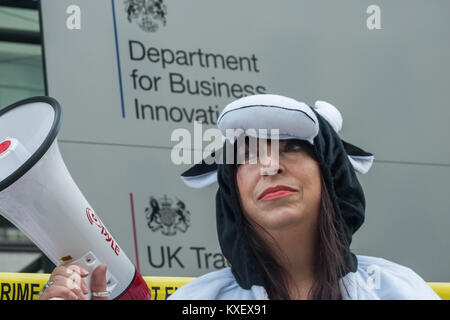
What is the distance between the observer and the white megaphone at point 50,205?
182 centimetres

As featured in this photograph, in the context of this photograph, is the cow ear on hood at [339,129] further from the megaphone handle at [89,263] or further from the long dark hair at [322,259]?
the megaphone handle at [89,263]

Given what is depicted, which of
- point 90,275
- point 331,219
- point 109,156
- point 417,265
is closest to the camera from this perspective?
point 90,275

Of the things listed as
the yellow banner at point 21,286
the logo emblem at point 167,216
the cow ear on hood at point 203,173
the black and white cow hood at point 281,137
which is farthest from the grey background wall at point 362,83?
the black and white cow hood at point 281,137

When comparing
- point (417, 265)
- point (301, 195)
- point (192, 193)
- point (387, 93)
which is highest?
point (301, 195)

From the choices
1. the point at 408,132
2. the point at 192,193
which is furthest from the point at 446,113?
the point at 192,193

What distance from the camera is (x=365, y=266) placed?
212 cm

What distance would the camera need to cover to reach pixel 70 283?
183 centimetres

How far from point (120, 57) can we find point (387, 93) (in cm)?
147

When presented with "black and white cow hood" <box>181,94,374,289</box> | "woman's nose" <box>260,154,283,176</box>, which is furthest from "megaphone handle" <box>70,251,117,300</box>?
"woman's nose" <box>260,154,283,176</box>

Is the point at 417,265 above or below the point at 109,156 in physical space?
below

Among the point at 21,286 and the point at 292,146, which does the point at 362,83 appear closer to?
the point at 292,146

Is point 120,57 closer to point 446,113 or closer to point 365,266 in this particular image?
point 446,113

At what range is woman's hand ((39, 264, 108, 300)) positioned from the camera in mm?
1804

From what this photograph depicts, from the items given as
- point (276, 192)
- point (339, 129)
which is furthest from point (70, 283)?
point (339, 129)
